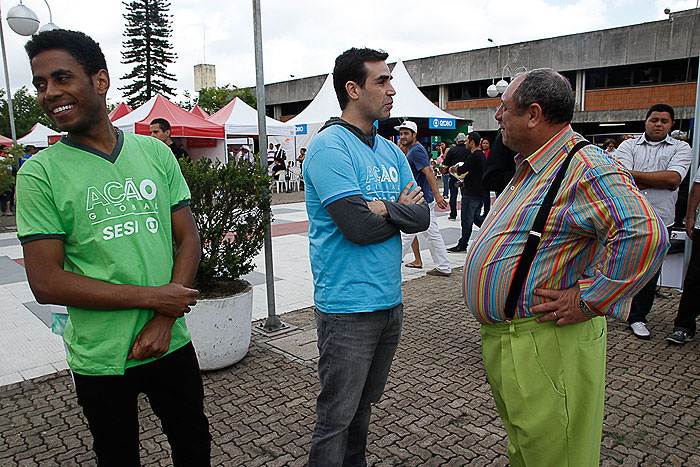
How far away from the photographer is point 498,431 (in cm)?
316

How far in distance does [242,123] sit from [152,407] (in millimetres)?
17072

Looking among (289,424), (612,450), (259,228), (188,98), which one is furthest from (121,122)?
(188,98)

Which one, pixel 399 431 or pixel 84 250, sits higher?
pixel 84 250

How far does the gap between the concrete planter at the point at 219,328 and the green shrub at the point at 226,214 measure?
9.6 inches

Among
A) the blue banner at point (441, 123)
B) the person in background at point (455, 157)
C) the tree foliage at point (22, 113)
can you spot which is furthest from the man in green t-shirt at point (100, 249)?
the tree foliage at point (22, 113)

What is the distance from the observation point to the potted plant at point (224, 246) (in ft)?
12.8

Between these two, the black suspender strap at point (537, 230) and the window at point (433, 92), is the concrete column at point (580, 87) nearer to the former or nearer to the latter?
the window at point (433, 92)

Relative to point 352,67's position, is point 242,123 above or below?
above

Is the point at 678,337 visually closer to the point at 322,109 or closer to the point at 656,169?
the point at 656,169

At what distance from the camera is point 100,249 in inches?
69.7

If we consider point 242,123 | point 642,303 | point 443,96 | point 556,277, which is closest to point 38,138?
point 242,123

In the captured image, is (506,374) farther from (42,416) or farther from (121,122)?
(121,122)

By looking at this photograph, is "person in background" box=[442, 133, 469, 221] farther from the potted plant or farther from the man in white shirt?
the potted plant

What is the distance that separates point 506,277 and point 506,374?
0.38 m
